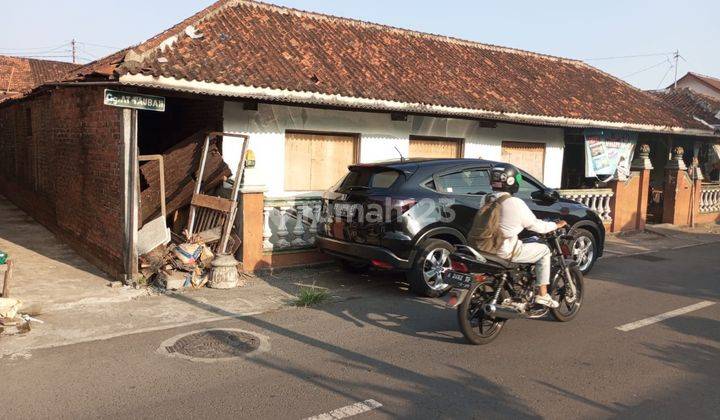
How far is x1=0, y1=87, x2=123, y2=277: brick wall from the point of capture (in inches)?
309

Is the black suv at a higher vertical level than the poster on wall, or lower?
lower

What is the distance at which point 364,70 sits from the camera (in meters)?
10.9

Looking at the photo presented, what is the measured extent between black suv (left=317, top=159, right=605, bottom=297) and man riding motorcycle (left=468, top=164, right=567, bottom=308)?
1339mm

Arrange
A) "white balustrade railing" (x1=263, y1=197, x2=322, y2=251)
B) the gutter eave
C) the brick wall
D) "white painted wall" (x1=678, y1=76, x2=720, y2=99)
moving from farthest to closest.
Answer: "white painted wall" (x1=678, y1=76, x2=720, y2=99), "white balustrade railing" (x1=263, y1=197, x2=322, y2=251), the brick wall, the gutter eave

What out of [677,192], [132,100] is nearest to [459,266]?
[132,100]

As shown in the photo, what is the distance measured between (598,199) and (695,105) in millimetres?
8494

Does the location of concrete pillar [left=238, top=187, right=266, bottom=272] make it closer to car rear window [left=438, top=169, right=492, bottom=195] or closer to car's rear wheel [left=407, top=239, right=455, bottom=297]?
car's rear wheel [left=407, top=239, right=455, bottom=297]

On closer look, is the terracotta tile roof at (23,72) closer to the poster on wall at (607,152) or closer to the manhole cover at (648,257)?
the poster on wall at (607,152)

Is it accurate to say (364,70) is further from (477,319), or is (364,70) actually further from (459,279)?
(477,319)

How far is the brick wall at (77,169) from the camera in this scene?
25.8ft

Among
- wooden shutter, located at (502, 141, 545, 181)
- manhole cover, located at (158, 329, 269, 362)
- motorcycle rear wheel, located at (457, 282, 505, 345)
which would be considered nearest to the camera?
manhole cover, located at (158, 329, 269, 362)

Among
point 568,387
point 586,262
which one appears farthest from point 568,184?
point 568,387

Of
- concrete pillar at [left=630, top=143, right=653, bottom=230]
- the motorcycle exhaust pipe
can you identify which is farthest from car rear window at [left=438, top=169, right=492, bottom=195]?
concrete pillar at [left=630, top=143, right=653, bottom=230]

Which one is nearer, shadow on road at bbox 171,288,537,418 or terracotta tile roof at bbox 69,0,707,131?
shadow on road at bbox 171,288,537,418
